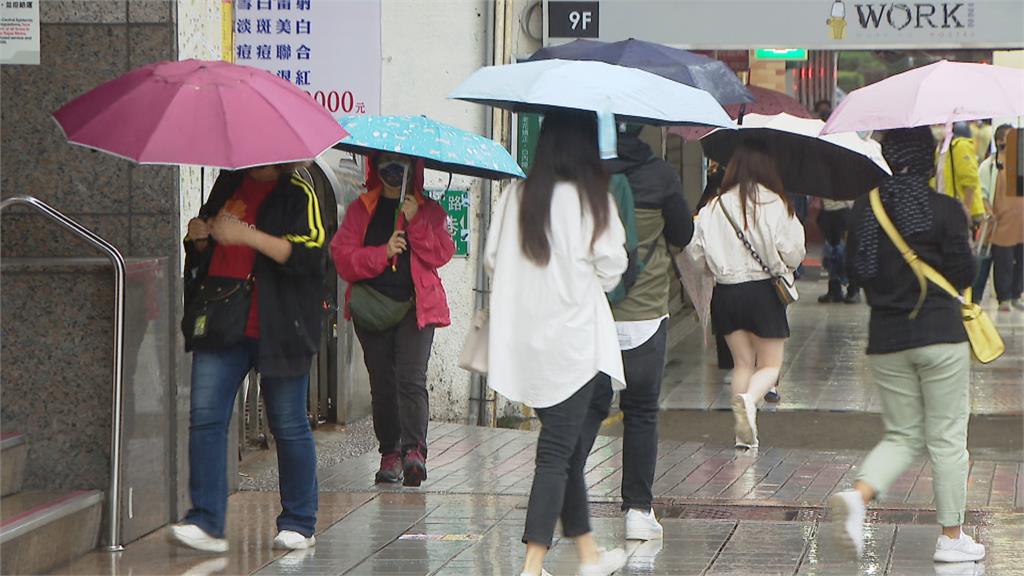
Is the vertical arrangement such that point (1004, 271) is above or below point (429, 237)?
below

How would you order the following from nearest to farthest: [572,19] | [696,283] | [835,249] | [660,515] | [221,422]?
[221,422] < [660,515] < [696,283] < [572,19] < [835,249]

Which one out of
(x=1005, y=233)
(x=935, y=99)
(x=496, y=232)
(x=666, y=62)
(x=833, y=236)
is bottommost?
(x=833, y=236)

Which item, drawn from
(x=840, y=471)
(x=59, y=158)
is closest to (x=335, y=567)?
(x=59, y=158)

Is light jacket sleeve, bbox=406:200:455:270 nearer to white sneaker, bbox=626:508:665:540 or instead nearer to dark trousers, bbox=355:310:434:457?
dark trousers, bbox=355:310:434:457

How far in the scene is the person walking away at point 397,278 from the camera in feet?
26.3

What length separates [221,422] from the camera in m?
6.61

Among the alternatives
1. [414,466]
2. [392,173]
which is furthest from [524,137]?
[414,466]

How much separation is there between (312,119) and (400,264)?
1811 mm

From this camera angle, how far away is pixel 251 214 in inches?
258

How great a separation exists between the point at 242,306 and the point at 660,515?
233 centimetres

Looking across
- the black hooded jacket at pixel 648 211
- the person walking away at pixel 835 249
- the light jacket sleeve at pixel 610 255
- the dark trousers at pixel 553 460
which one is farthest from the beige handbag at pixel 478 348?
the person walking away at pixel 835 249

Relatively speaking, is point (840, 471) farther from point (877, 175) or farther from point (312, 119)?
point (312, 119)

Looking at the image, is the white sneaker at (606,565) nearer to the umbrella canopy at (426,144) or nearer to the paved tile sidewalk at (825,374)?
the umbrella canopy at (426,144)

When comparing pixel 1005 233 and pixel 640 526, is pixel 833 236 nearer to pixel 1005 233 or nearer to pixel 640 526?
pixel 1005 233
